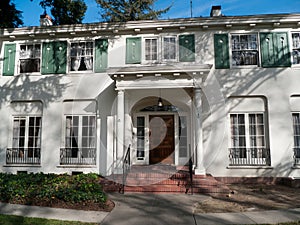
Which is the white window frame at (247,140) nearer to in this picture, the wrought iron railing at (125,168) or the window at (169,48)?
the window at (169,48)

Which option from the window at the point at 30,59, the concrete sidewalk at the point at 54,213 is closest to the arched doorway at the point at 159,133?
the concrete sidewalk at the point at 54,213

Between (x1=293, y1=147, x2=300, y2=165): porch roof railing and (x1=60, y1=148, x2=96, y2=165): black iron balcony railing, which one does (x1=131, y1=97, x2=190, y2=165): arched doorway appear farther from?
(x1=293, y1=147, x2=300, y2=165): porch roof railing

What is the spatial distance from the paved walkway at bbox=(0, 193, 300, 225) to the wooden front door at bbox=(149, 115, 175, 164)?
3997mm

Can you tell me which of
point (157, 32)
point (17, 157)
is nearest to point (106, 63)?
point (157, 32)

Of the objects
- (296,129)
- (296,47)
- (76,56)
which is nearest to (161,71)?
(76,56)

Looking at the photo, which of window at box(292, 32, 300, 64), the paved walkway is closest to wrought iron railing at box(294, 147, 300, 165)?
window at box(292, 32, 300, 64)

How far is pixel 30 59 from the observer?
11523mm

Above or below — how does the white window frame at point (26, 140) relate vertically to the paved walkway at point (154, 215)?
above

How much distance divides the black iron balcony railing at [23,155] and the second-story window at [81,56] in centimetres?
410

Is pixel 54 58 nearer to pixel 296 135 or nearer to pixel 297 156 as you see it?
pixel 296 135

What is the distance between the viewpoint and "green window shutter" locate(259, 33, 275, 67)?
10.3 metres

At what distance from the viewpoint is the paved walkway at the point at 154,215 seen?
5441 millimetres

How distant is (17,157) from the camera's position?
1099cm

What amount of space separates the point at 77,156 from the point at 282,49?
981 centimetres
